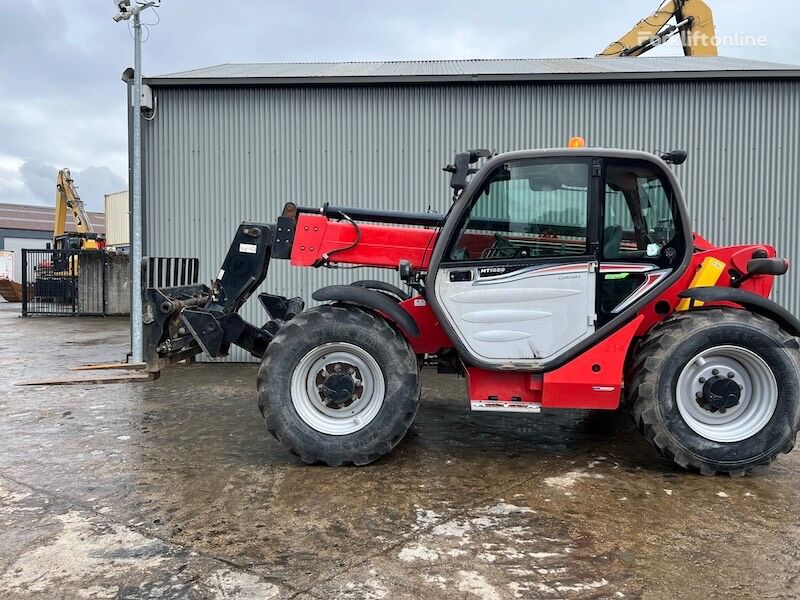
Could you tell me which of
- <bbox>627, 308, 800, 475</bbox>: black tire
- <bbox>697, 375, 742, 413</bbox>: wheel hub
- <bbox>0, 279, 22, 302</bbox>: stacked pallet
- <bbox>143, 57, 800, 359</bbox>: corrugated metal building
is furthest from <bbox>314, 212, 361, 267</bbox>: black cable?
<bbox>0, 279, 22, 302</bbox>: stacked pallet

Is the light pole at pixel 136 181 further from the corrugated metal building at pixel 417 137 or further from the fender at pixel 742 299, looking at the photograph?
the fender at pixel 742 299

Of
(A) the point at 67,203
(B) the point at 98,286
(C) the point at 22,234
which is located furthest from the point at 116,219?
(C) the point at 22,234

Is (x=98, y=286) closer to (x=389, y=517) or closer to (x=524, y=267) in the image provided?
(x=524, y=267)

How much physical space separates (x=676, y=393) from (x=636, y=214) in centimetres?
132

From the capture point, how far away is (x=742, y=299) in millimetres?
4328

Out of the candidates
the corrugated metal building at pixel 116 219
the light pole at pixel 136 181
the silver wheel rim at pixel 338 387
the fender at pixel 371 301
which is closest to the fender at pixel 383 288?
the fender at pixel 371 301

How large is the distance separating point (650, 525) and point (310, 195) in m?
7.08

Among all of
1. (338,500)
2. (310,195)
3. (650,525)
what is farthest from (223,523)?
(310,195)

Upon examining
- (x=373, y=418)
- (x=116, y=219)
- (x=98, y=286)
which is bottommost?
(x=373, y=418)

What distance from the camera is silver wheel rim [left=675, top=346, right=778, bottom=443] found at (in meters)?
4.22

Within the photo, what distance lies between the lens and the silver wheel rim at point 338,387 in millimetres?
4406

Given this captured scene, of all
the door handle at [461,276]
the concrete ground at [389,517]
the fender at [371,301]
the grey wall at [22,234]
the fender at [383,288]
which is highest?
the grey wall at [22,234]

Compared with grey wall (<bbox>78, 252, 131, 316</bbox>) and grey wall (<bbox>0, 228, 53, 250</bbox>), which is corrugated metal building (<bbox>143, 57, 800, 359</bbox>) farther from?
grey wall (<bbox>0, 228, 53, 250</bbox>)

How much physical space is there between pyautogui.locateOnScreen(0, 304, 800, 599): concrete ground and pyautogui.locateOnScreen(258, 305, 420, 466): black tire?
0.57 ft
